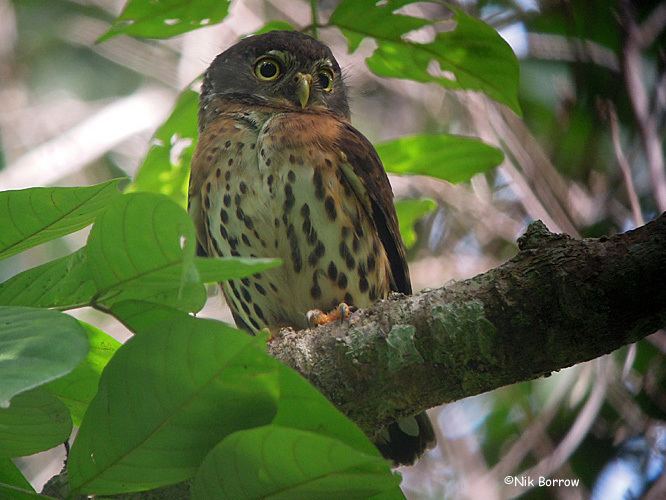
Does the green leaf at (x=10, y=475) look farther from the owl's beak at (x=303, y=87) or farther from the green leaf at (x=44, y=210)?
the owl's beak at (x=303, y=87)

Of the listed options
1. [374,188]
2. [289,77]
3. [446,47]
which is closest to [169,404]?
[446,47]

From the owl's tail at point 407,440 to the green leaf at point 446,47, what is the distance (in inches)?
47.0

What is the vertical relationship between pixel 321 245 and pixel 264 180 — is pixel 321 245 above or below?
below

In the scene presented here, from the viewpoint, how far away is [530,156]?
15.0 ft

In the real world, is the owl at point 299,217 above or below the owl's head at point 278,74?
below

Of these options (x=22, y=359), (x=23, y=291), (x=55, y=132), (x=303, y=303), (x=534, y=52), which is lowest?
(x=22, y=359)

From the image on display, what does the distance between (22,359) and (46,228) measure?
18.3 inches

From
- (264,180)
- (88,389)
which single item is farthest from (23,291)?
(264,180)

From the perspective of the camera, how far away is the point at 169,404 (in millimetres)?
1378

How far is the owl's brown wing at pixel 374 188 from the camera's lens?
3.57m

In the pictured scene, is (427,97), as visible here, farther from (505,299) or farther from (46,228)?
(46,228)

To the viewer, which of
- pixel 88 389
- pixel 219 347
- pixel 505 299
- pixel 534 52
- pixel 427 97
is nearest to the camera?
pixel 219 347

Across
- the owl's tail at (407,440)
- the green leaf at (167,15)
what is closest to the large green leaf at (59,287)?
the green leaf at (167,15)

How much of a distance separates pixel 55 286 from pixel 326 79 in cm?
292
